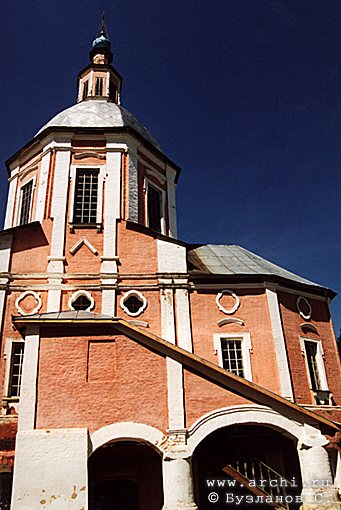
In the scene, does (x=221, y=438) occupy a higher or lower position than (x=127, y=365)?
→ lower

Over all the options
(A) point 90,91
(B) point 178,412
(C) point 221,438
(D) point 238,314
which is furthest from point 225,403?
(A) point 90,91

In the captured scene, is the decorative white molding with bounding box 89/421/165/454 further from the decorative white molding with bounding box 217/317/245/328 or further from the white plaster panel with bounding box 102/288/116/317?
the decorative white molding with bounding box 217/317/245/328

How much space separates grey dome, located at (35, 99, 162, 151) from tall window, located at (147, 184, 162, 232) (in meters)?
2.09

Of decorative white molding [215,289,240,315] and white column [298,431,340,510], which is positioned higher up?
decorative white molding [215,289,240,315]

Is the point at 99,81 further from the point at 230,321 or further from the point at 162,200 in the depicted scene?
the point at 230,321

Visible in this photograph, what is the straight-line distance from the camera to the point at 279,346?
1366 centimetres

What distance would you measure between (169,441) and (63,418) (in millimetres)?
2258

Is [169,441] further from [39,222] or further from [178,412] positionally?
[39,222]

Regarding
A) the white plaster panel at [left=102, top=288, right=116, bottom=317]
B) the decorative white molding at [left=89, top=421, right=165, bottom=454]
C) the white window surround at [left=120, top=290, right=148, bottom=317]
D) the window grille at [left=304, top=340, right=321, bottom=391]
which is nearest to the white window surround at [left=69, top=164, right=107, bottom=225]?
the white plaster panel at [left=102, top=288, right=116, bottom=317]

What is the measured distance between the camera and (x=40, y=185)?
15906mm

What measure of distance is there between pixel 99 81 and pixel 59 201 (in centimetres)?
1005

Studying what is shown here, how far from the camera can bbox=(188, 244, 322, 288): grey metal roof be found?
50.1 feet

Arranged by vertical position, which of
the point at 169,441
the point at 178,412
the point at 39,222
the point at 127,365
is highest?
the point at 39,222

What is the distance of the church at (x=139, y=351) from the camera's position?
9492mm
